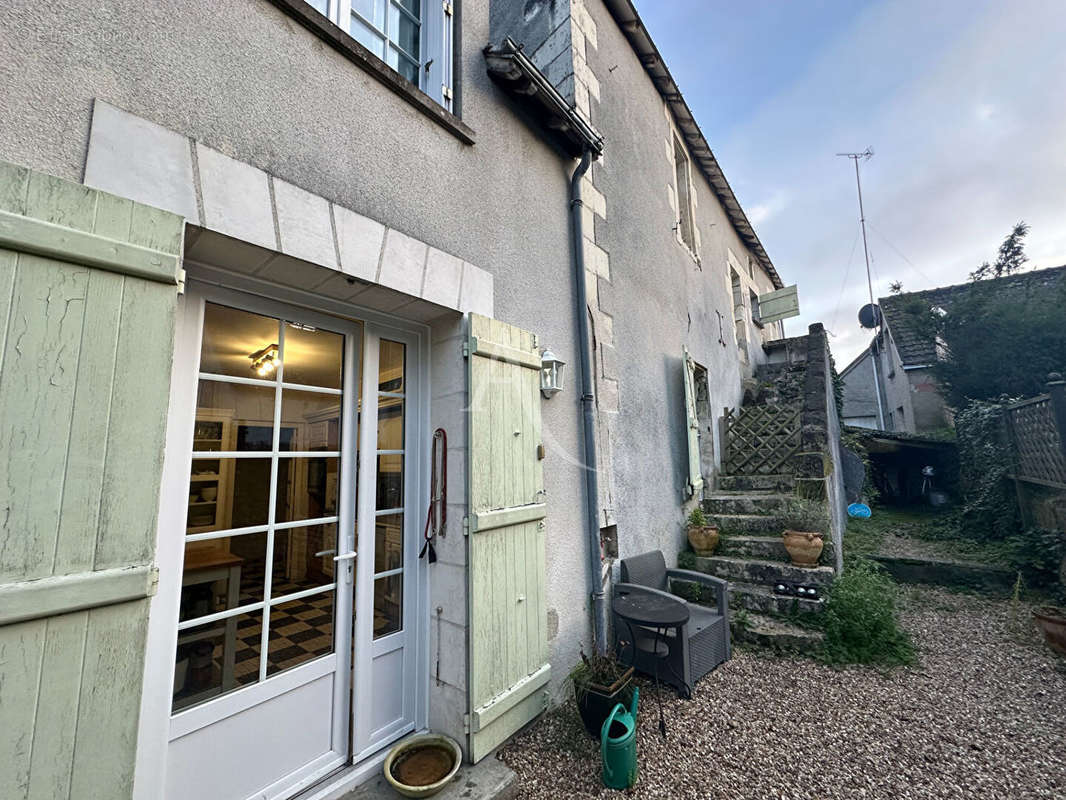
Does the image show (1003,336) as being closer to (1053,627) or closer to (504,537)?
(1053,627)

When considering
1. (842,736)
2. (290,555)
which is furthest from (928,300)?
(290,555)

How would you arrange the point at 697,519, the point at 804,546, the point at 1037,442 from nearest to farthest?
the point at 804,546 < the point at 697,519 < the point at 1037,442

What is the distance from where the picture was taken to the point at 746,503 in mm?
4918

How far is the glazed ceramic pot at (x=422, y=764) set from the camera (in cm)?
181

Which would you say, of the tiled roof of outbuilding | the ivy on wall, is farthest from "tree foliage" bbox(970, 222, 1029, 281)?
the ivy on wall

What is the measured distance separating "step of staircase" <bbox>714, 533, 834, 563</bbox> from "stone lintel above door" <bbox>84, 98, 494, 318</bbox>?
3906mm

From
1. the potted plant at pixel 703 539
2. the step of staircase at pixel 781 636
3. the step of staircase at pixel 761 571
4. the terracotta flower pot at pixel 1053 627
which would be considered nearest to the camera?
the terracotta flower pot at pixel 1053 627

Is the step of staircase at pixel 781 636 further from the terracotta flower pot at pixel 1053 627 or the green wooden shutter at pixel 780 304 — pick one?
the green wooden shutter at pixel 780 304

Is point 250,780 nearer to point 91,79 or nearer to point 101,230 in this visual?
point 101,230

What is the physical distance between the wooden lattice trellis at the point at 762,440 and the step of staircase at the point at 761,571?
197 cm

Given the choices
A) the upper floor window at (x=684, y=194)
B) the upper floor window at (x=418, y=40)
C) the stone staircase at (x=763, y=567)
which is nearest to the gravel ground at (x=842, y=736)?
the stone staircase at (x=763, y=567)

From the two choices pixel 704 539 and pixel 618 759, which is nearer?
pixel 618 759

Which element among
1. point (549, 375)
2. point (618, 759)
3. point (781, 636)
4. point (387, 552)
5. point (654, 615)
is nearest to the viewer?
point (618, 759)

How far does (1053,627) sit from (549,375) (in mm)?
4577
